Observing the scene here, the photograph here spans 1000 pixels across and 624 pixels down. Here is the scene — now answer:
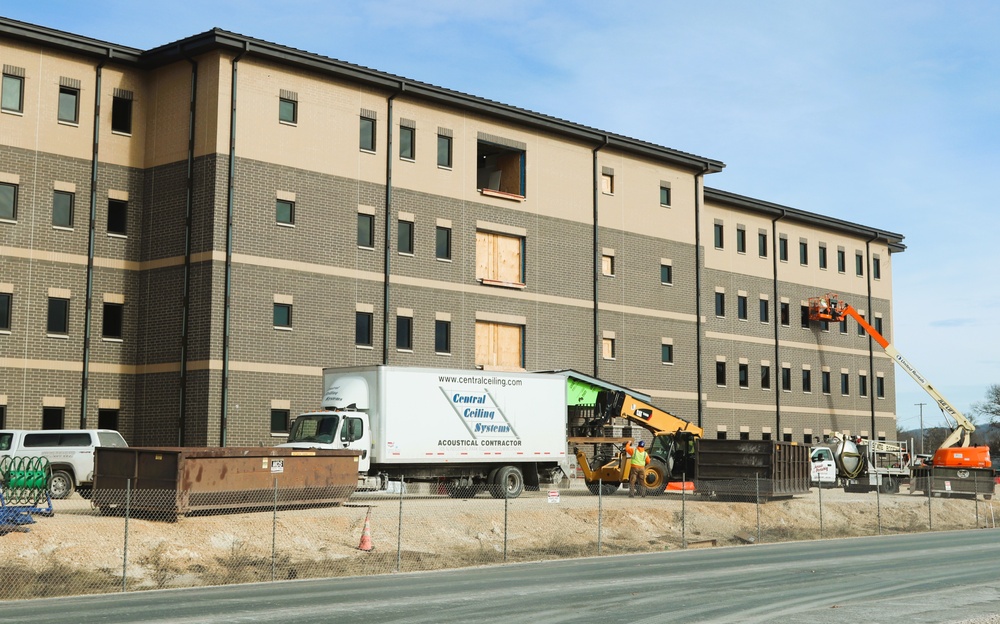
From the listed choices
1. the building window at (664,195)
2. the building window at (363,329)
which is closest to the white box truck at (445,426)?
the building window at (363,329)

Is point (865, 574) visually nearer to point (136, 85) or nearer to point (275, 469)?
point (275, 469)

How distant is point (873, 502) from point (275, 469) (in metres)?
23.7

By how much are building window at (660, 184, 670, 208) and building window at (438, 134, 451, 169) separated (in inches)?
496

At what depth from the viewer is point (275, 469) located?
28812mm

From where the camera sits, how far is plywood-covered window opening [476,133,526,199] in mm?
48562

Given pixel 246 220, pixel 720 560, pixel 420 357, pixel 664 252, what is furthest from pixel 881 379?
pixel 720 560

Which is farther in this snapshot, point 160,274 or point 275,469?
point 160,274

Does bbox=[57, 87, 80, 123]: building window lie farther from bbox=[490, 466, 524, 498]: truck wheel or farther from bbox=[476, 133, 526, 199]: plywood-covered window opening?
bbox=[490, 466, 524, 498]: truck wheel

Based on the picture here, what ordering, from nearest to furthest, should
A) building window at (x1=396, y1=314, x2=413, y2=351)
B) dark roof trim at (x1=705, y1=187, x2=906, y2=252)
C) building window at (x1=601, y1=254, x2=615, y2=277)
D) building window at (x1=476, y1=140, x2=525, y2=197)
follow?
building window at (x1=396, y1=314, x2=413, y2=351) < building window at (x1=476, y1=140, x2=525, y2=197) < building window at (x1=601, y1=254, x2=615, y2=277) < dark roof trim at (x1=705, y1=187, x2=906, y2=252)

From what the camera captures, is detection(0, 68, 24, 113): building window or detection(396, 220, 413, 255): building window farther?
detection(396, 220, 413, 255): building window

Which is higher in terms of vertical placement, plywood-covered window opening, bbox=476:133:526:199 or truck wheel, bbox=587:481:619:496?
plywood-covered window opening, bbox=476:133:526:199

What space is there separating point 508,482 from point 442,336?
1058 cm

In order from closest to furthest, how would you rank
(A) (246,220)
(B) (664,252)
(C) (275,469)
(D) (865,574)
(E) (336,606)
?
(E) (336,606) → (D) (865,574) → (C) (275,469) → (A) (246,220) → (B) (664,252)

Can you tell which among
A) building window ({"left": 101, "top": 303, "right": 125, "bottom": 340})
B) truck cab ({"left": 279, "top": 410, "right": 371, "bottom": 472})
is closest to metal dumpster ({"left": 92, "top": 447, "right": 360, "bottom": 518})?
truck cab ({"left": 279, "top": 410, "right": 371, "bottom": 472})
